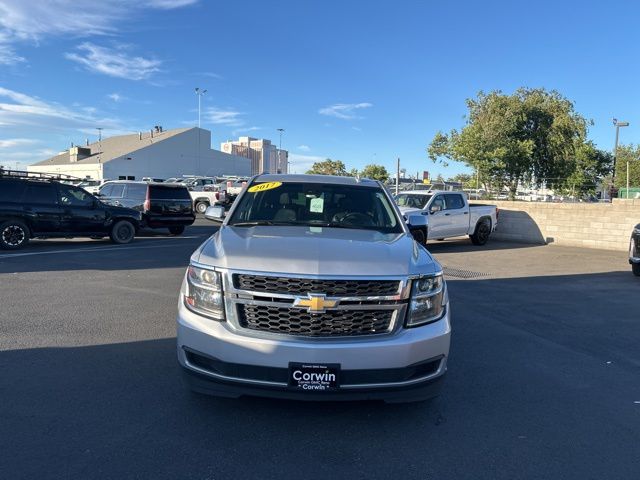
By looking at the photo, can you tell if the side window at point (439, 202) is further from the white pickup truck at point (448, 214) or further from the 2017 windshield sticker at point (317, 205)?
the 2017 windshield sticker at point (317, 205)

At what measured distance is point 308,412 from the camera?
3967 millimetres

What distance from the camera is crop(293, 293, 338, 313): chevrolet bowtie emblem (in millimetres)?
3418

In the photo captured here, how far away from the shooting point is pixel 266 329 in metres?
3.51

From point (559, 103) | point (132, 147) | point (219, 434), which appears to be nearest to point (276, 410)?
point (219, 434)

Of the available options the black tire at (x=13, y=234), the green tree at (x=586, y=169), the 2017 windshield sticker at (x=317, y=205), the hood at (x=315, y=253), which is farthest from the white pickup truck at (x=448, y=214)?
the green tree at (x=586, y=169)

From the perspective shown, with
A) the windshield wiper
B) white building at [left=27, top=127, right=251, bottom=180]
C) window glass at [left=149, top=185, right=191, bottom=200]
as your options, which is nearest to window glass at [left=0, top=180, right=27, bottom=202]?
window glass at [left=149, top=185, right=191, bottom=200]

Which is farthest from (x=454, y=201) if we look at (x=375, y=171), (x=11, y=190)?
(x=375, y=171)

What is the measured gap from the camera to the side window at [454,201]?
15961 mm

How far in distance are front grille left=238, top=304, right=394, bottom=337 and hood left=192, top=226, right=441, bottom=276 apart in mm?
271

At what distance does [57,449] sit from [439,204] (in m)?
13.6

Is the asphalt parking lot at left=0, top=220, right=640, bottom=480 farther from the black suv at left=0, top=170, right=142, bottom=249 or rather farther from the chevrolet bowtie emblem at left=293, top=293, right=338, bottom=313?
the black suv at left=0, top=170, right=142, bottom=249

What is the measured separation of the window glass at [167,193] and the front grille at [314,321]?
1447 cm

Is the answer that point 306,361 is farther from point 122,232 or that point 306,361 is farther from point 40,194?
point 122,232

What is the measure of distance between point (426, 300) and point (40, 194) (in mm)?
12417
